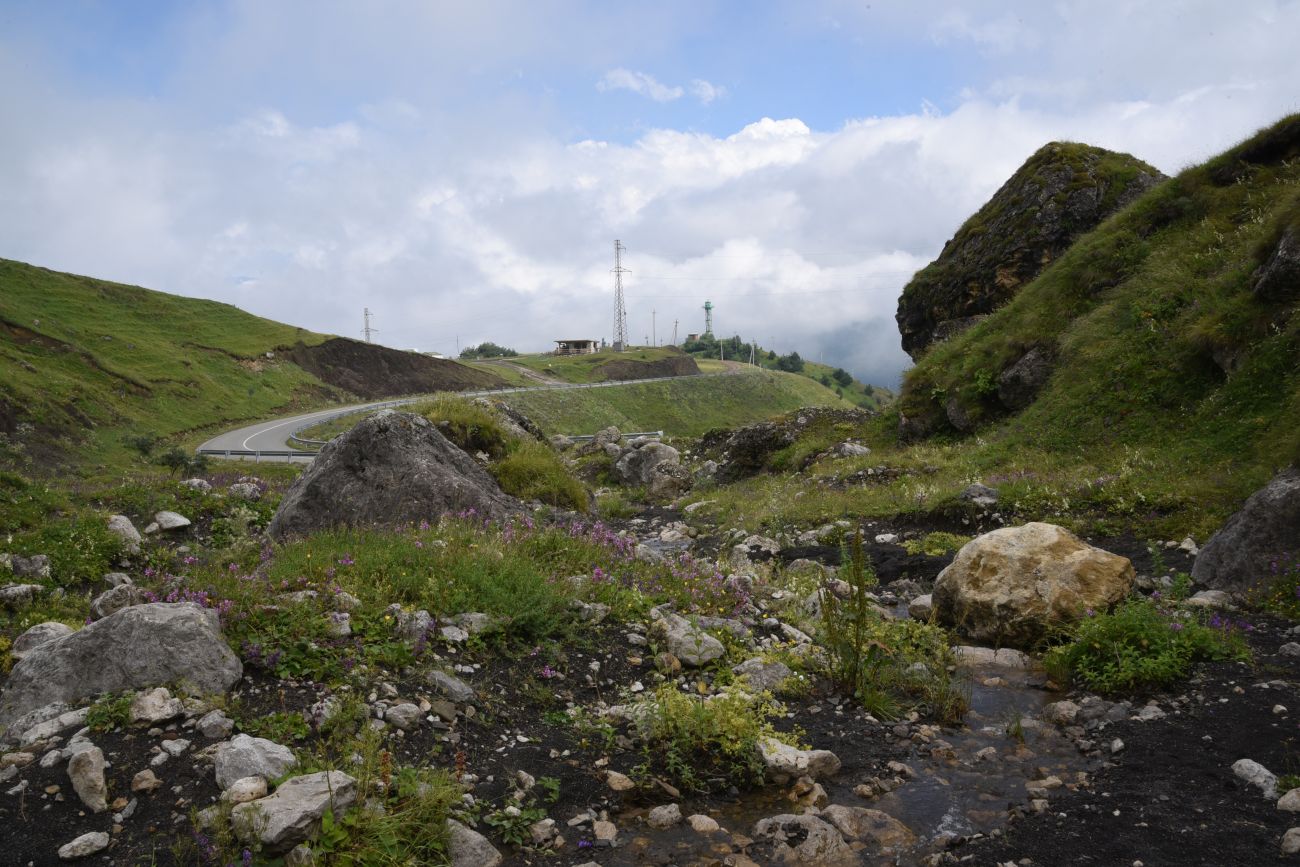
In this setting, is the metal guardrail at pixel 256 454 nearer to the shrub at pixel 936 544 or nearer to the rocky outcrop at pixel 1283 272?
the shrub at pixel 936 544

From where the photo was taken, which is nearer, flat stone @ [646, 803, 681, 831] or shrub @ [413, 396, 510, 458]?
flat stone @ [646, 803, 681, 831]

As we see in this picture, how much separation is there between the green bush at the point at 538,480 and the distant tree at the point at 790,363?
163962 millimetres

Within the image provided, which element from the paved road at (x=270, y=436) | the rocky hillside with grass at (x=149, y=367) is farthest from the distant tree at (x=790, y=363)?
the paved road at (x=270, y=436)

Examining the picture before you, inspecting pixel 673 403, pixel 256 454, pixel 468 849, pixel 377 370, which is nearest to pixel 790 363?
pixel 673 403

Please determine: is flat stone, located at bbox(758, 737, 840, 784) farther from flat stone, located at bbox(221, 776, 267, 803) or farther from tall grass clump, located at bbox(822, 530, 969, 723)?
flat stone, located at bbox(221, 776, 267, 803)

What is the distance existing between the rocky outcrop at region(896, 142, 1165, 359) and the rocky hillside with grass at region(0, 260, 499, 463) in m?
40.2

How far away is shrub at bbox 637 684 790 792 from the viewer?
549 cm

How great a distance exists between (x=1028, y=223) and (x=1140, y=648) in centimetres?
2423

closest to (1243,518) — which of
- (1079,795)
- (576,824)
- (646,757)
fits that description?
(1079,795)

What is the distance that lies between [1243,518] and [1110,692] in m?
3.77

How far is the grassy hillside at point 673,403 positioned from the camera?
73.0 m

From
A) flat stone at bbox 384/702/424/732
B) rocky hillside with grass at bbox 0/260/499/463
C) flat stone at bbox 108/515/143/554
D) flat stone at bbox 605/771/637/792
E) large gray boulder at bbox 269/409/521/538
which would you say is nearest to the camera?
flat stone at bbox 605/771/637/792

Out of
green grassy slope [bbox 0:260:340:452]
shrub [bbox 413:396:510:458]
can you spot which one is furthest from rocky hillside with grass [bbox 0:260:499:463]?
shrub [bbox 413:396:510:458]

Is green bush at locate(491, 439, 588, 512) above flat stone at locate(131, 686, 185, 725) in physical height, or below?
above
